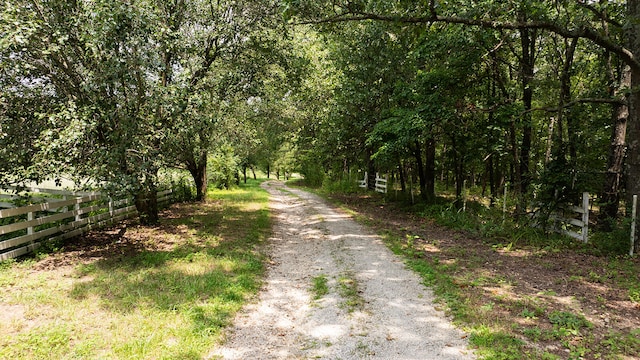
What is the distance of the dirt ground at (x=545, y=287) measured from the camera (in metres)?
4.10

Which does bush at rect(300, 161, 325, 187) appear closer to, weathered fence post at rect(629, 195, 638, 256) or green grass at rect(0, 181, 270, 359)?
green grass at rect(0, 181, 270, 359)

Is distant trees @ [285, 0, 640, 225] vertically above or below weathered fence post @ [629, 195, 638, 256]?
above

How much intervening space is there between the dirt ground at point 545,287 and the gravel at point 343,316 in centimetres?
89

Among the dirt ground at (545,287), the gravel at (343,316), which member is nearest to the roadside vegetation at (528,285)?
the dirt ground at (545,287)

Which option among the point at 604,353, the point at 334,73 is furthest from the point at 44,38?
the point at 334,73

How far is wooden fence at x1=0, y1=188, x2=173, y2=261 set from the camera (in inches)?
282

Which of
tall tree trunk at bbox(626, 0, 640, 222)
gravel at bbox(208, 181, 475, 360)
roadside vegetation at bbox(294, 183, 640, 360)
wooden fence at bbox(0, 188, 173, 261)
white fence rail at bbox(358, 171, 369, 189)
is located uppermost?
tall tree trunk at bbox(626, 0, 640, 222)

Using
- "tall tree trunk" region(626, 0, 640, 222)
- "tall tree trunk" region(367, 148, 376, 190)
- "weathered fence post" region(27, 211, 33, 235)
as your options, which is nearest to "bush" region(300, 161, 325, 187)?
"tall tree trunk" region(367, 148, 376, 190)

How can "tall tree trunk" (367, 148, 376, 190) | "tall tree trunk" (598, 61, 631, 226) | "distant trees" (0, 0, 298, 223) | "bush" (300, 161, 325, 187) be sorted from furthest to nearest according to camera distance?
"bush" (300, 161, 325, 187), "tall tree trunk" (367, 148, 376, 190), "tall tree trunk" (598, 61, 631, 226), "distant trees" (0, 0, 298, 223)

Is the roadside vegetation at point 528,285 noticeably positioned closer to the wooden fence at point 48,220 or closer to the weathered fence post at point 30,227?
the wooden fence at point 48,220

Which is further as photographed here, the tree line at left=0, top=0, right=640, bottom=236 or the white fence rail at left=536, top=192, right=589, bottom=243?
the white fence rail at left=536, top=192, right=589, bottom=243

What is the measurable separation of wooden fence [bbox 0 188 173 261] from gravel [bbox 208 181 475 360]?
3751mm

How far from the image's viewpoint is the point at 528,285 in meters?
5.76

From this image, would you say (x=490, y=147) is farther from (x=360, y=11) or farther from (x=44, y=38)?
(x=44, y=38)
